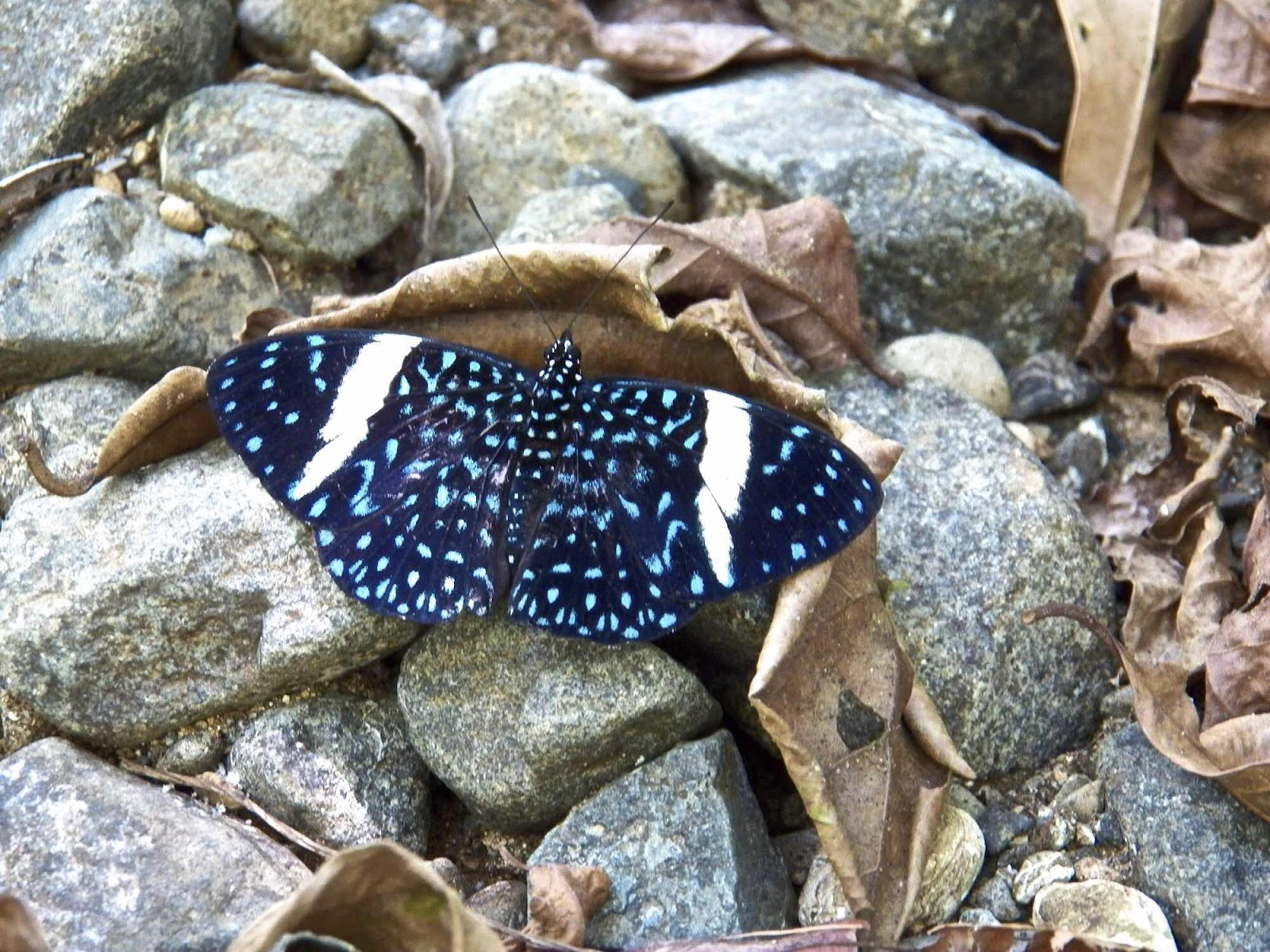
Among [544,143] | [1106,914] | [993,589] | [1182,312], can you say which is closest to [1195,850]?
[1106,914]

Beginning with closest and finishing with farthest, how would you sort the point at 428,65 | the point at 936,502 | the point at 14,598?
the point at 14,598
the point at 936,502
the point at 428,65

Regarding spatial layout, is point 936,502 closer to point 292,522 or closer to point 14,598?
point 292,522

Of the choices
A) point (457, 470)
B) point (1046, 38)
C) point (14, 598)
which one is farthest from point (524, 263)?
point (1046, 38)

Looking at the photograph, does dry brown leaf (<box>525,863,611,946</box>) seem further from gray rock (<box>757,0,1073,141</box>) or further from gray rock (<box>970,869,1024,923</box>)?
gray rock (<box>757,0,1073,141</box>)

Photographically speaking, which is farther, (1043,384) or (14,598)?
(1043,384)

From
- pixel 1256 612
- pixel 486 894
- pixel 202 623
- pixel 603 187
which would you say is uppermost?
pixel 603 187

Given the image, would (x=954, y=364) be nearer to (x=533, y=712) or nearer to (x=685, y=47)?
(x=685, y=47)
